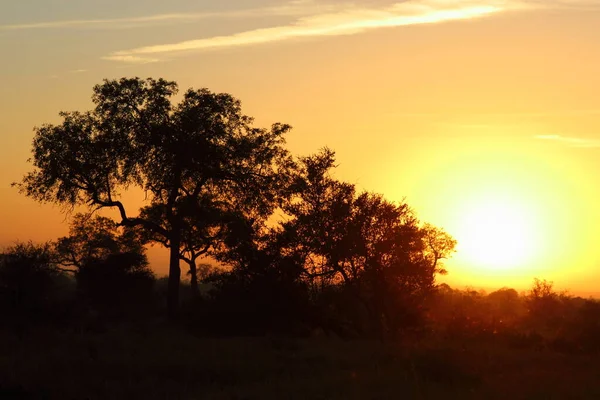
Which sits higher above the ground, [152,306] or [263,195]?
[263,195]

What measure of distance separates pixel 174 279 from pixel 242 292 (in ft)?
22.6

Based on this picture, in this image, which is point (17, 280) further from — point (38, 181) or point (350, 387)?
point (350, 387)

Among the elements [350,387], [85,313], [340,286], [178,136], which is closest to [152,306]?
[85,313]

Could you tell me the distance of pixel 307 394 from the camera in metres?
21.6

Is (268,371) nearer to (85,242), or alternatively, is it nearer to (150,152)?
(150,152)

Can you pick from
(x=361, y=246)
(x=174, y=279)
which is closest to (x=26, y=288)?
(x=174, y=279)

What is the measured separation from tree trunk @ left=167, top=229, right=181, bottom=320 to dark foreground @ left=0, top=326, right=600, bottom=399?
1263cm

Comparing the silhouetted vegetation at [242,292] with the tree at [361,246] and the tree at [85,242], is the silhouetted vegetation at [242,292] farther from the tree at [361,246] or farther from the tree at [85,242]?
the tree at [85,242]

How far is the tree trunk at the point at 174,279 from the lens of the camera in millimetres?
50156

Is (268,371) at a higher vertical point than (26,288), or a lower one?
lower

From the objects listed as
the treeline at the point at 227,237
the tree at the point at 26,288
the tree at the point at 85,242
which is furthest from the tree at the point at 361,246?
the tree at the point at 85,242

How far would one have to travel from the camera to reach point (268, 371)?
26625 mm

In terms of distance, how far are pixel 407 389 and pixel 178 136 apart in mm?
31247

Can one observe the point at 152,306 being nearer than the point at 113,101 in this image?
No
